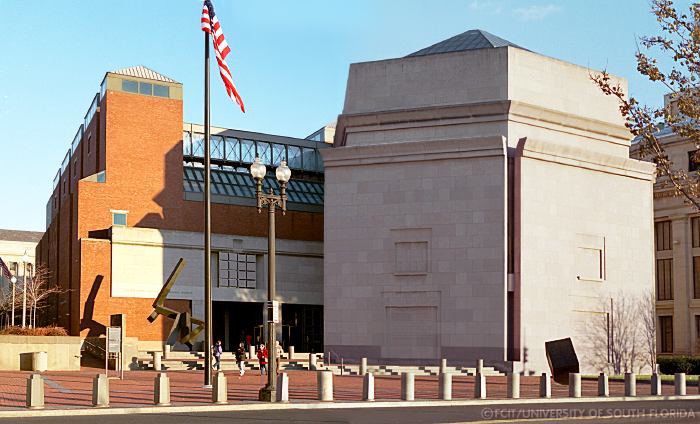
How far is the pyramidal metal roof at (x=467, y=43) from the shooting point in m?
65.0

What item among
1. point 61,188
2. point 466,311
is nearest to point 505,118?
point 466,311

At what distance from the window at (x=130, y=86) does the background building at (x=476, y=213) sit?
15210 millimetres

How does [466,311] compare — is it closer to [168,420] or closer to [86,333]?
[86,333]

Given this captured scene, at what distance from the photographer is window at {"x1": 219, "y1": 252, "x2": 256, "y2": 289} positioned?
69.6 m

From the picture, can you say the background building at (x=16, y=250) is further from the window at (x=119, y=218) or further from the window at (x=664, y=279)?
the window at (x=664, y=279)

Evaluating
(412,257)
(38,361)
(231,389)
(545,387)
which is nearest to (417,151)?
(412,257)

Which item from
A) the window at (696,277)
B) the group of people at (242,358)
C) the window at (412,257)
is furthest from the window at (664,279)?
the group of people at (242,358)

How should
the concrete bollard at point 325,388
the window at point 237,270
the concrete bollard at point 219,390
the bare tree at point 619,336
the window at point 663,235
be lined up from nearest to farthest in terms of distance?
the concrete bollard at point 219,390 → the concrete bollard at point 325,388 → the bare tree at point 619,336 → the window at point 237,270 → the window at point 663,235

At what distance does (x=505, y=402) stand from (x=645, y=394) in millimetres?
8862

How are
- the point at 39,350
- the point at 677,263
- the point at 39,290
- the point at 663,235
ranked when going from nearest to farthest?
1. the point at 39,350
2. the point at 39,290
3. the point at 677,263
4. the point at 663,235

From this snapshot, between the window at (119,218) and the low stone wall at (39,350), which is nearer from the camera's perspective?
the low stone wall at (39,350)

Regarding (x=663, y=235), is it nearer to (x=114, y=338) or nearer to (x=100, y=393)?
(x=114, y=338)

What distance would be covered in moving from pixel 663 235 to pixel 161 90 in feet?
143

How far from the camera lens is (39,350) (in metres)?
51.0
